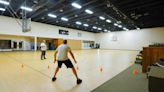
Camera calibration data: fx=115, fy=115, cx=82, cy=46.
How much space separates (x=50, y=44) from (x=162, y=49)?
64.7 feet

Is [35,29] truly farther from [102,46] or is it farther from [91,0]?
[102,46]

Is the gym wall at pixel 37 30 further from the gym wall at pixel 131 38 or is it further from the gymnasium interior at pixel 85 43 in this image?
the gym wall at pixel 131 38

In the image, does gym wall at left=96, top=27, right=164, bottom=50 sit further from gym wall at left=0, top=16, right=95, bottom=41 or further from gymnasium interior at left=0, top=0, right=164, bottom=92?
gym wall at left=0, top=16, right=95, bottom=41

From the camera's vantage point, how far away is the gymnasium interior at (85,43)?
3.51 meters

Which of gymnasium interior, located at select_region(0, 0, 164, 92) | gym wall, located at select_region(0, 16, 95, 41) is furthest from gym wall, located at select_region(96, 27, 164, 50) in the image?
gym wall, located at select_region(0, 16, 95, 41)

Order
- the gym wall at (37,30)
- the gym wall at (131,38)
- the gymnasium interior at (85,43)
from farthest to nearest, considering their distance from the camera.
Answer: the gym wall at (131,38)
the gym wall at (37,30)
the gymnasium interior at (85,43)

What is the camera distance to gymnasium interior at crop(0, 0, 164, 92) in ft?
11.5

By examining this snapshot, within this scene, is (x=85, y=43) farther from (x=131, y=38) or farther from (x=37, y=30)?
(x=37, y=30)

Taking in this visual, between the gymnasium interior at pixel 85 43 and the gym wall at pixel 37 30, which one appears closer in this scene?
the gymnasium interior at pixel 85 43

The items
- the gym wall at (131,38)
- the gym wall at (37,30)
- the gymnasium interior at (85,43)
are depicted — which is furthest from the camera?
the gym wall at (131,38)

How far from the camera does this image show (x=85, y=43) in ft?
96.9

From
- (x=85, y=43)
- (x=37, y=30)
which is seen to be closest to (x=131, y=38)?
(x=85, y=43)

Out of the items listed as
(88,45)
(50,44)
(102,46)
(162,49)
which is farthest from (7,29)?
(102,46)

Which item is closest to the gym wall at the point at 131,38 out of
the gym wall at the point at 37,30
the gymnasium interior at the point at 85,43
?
the gymnasium interior at the point at 85,43
